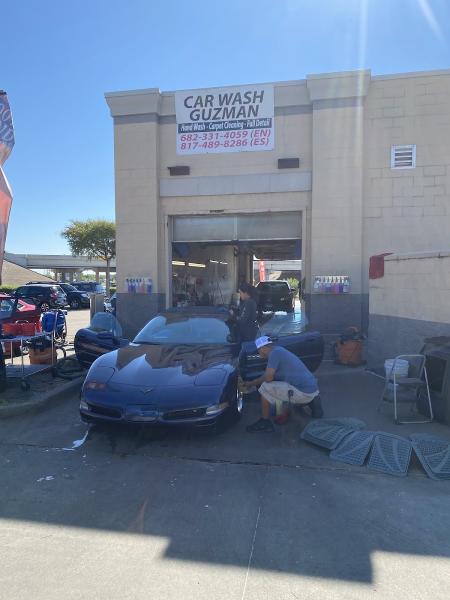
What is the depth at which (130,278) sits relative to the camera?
37.3ft

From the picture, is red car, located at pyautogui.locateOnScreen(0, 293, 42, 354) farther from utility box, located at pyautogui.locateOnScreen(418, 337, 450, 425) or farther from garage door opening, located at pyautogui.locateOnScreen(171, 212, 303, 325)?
utility box, located at pyautogui.locateOnScreen(418, 337, 450, 425)

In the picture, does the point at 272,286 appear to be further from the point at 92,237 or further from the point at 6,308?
the point at 92,237

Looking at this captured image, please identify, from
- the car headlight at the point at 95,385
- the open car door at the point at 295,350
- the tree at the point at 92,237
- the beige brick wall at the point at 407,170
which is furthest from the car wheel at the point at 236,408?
the tree at the point at 92,237

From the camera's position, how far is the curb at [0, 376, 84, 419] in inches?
230

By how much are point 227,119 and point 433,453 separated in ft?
28.3

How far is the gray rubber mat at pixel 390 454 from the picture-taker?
14.0ft

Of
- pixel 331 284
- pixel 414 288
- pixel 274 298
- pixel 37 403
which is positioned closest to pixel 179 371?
pixel 37 403

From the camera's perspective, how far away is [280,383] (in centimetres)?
534

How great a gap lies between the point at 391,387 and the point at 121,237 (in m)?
7.57

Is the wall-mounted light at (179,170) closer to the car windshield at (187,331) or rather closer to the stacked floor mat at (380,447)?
the car windshield at (187,331)

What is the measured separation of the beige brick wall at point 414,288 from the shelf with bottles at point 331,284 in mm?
1305

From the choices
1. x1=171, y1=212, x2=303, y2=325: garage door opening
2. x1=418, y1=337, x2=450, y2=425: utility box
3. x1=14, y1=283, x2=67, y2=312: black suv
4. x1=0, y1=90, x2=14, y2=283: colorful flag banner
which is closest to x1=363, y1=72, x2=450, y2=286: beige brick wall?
x1=171, y1=212, x2=303, y2=325: garage door opening

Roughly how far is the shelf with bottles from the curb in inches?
225

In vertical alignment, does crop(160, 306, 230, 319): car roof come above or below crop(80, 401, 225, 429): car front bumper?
above
